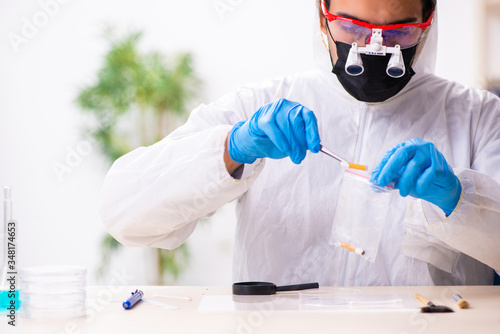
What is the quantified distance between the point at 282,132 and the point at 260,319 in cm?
46

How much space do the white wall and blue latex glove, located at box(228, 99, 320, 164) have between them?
8.56 ft

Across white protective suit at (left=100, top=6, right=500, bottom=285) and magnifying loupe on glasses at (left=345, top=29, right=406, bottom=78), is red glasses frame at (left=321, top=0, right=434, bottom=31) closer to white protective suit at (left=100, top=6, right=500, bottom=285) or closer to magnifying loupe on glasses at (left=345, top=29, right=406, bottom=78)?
magnifying loupe on glasses at (left=345, top=29, right=406, bottom=78)

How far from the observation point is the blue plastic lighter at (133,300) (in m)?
1.21

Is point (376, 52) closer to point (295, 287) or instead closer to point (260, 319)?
point (295, 287)

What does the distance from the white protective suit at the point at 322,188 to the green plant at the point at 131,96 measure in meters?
2.05

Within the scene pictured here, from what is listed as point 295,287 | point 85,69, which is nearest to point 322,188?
point 295,287

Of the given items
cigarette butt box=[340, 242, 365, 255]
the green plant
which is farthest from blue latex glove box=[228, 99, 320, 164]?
the green plant

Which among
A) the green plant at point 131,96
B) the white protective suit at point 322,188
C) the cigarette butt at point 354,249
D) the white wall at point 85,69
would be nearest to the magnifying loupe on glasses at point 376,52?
the white protective suit at point 322,188

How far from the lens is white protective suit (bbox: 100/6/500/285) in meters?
1.44

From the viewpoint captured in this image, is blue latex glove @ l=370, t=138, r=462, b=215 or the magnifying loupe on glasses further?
the magnifying loupe on glasses

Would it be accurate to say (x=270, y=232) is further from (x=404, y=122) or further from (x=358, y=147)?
(x=404, y=122)

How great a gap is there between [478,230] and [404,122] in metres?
0.43

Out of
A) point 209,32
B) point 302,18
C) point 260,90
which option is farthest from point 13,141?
point 260,90

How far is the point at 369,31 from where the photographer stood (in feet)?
5.03
